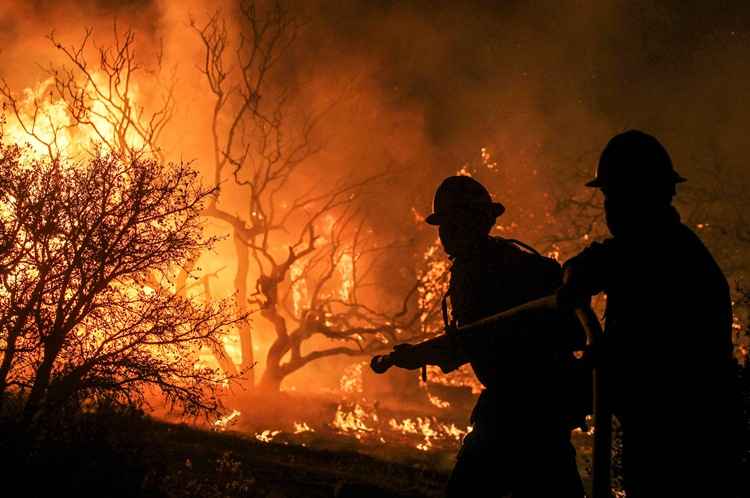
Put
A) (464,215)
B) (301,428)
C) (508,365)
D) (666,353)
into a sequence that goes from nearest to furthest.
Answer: (666,353) < (508,365) < (464,215) < (301,428)

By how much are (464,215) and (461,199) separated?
Answer: 0.11 m

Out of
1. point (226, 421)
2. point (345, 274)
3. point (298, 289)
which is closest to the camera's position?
point (226, 421)

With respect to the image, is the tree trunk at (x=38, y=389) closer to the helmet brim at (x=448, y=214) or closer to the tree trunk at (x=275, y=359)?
the helmet brim at (x=448, y=214)

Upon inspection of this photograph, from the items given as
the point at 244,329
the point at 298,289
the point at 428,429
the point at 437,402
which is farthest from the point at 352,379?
the point at 428,429

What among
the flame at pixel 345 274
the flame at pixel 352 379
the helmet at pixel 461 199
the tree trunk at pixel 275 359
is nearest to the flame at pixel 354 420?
the tree trunk at pixel 275 359

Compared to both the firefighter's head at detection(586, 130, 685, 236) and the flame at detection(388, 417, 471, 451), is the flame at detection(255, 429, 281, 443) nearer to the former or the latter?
the flame at detection(388, 417, 471, 451)

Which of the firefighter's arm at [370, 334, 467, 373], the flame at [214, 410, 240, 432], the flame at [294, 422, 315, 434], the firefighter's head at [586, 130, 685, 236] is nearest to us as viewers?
the firefighter's head at [586, 130, 685, 236]

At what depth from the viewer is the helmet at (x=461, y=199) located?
3.35 metres

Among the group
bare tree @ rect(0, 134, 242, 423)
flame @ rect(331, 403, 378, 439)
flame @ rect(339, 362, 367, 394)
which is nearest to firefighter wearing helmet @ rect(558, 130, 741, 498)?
bare tree @ rect(0, 134, 242, 423)

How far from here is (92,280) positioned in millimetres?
6355

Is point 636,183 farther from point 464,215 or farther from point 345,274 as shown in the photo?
point 345,274

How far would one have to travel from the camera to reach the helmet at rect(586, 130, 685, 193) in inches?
82.2

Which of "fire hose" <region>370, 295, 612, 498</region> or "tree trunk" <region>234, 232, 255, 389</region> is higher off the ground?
"tree trunk" <region>234, 232, 255, 389</region>

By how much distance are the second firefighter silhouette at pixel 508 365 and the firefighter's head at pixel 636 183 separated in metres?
0.79
